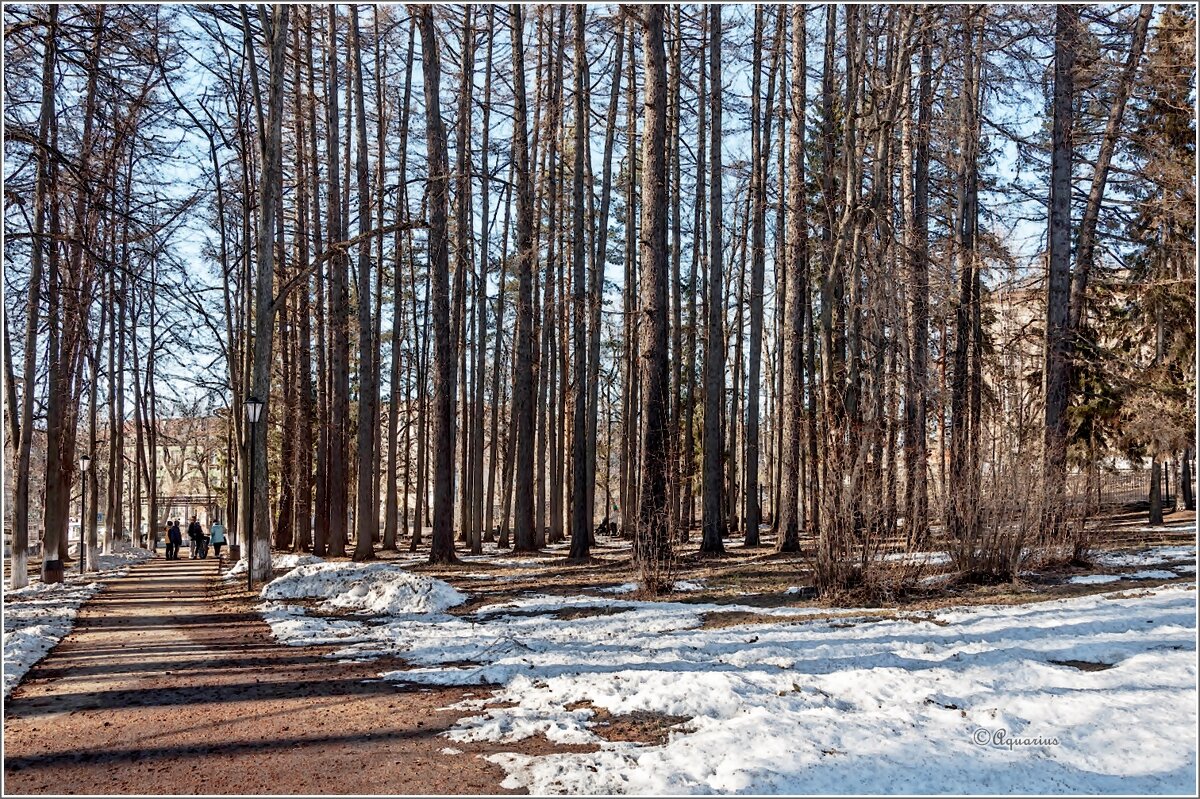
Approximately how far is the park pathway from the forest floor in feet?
0.08

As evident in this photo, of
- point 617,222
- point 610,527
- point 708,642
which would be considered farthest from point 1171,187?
point 610,527

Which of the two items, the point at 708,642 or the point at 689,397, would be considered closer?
the point at 708,642

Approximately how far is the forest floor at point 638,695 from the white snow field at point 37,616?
266mm

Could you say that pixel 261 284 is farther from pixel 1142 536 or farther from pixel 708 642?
pixel 1142 536

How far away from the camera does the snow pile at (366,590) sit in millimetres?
11477

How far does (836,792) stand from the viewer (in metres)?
4.34

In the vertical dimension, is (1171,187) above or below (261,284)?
above

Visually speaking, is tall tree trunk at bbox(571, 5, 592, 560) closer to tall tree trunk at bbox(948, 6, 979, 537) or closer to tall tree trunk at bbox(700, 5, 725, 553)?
tall tree trunk at bbox(700, 5, 725, 553)

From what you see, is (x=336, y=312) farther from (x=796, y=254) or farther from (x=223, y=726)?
(x=223, y=726)

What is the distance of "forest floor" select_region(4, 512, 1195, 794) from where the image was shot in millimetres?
4707

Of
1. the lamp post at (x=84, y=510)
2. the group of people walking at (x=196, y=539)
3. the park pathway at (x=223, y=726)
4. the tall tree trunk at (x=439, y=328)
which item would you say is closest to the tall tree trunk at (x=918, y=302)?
the park pathway at (x=223, y=726)

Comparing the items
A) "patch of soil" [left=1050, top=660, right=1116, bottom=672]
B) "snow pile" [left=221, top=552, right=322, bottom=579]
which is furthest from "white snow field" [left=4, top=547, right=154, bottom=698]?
"patch of soil" [left=1050, top=660, right=1116, bottom=672]

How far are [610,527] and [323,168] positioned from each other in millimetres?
16299

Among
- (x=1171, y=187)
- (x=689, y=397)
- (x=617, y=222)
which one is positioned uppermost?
(x=617, y=222)
